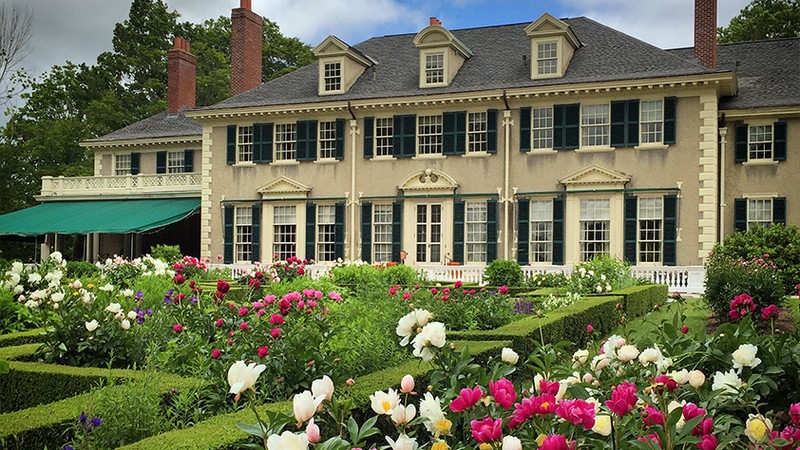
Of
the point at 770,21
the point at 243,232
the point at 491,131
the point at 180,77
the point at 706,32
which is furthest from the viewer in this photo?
the point at 770,21

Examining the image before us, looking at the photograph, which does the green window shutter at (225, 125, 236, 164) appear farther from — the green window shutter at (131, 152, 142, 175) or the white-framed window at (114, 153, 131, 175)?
the white-framed window at (114, 153, 131, 175)

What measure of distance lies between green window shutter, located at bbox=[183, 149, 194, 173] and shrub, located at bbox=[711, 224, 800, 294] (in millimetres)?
20429

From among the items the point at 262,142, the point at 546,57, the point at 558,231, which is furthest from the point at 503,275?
the point at 262,142

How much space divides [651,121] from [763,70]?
5.55 m

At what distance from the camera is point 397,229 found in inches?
1011

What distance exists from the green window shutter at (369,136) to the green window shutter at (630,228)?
8228mm

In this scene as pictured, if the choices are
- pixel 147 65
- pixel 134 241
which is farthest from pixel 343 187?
pixel 147 65

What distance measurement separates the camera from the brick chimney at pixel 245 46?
29.5 metres

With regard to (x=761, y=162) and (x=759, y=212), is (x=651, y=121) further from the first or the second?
(x=759, y=212)

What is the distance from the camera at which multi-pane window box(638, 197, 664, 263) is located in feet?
74.8

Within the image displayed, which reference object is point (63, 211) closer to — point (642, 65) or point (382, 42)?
point (382, 42)

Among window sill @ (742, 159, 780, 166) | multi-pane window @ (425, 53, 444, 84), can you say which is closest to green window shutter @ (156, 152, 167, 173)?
multi-pane window @ (425, 53, 444, 84)

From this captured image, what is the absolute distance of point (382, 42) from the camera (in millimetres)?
30234

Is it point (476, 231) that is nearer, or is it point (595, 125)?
point (595, 125)
